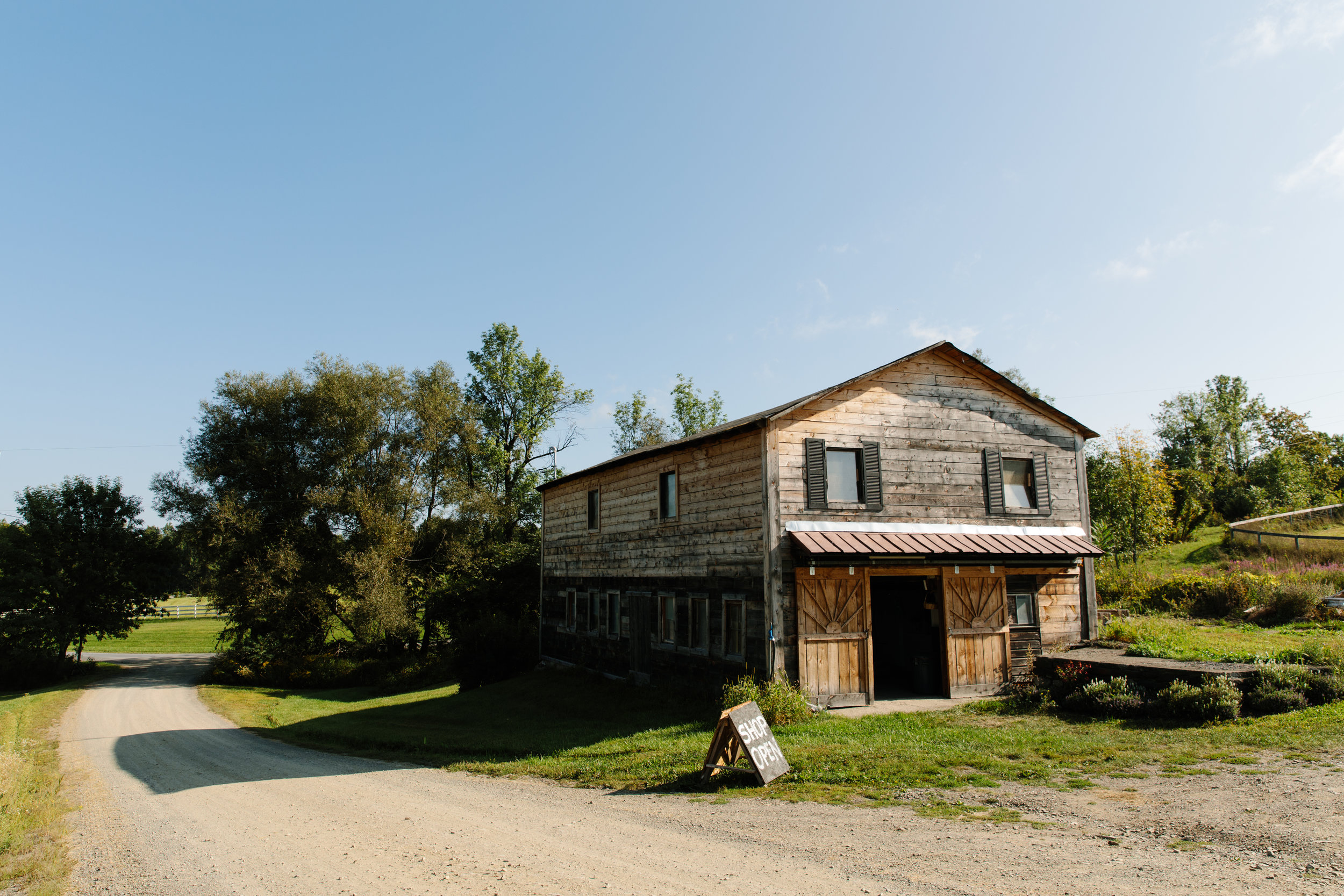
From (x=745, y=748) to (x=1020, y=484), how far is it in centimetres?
1169

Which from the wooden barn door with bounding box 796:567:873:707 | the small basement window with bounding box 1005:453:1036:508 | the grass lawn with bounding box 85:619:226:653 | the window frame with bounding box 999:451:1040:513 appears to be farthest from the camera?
the grass lawn with bounding box 85:619:226:653

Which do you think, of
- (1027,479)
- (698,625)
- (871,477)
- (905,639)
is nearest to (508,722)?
(698,625)

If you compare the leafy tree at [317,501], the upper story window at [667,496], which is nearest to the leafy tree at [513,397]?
the leafy tree at [317,501]

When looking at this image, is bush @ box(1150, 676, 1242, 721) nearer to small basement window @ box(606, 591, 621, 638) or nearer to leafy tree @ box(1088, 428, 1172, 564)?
small basement window @ box(606, 591, 621, 638)

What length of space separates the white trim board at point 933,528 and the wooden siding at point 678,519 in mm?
1145

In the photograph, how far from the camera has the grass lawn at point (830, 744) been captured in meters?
10.5

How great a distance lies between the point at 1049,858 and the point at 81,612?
4139 centimetres

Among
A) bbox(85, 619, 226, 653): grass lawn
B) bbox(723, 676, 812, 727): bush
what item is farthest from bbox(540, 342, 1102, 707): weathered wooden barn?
bbox(85, 619, 226, 653): grass lawn

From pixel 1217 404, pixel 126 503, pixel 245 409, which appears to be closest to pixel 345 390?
pixel 245 409

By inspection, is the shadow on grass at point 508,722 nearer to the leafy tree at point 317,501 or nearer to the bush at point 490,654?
the bush at point 490,654

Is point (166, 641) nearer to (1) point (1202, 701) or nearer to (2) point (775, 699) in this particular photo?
(2) point (775, 699)

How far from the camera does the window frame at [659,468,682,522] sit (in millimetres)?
18844

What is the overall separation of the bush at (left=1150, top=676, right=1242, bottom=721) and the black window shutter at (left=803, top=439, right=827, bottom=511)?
6.99 m

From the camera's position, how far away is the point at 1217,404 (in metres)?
61.0
